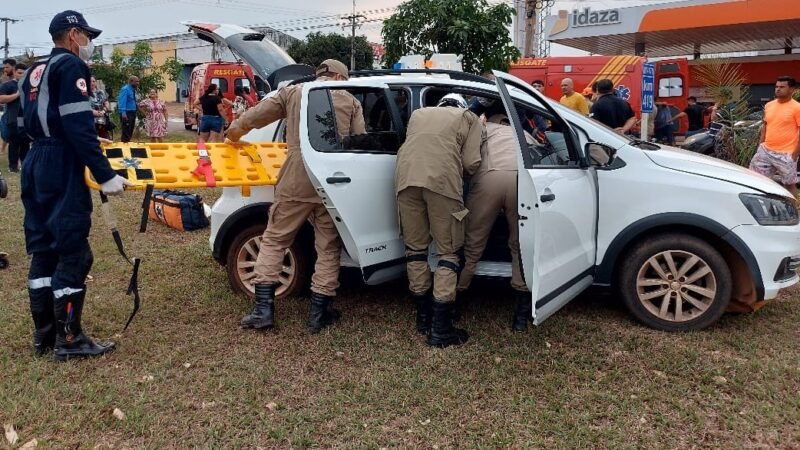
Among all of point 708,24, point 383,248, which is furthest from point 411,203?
point 708,24

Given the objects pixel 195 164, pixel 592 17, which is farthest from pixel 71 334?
pixel 592 17

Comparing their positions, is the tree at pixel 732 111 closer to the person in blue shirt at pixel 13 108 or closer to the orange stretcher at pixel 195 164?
the orange stretcher at pixel 195 164

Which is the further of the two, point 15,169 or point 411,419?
point 15,169

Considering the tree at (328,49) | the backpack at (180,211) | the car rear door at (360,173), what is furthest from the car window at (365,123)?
the tree at (328,49)

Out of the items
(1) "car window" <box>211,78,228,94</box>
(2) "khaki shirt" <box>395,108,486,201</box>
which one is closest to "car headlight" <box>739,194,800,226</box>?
(2) "khaki shirt" <box>395,108,486,201</box>

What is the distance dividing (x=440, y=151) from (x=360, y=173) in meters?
0.54

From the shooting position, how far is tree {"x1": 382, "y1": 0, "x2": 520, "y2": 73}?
938cm

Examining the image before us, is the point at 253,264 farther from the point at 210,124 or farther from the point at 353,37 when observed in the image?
the point at 353,37

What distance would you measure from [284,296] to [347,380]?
1.34 metres

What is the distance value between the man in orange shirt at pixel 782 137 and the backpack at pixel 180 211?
21.5 ft

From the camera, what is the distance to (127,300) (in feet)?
16.1

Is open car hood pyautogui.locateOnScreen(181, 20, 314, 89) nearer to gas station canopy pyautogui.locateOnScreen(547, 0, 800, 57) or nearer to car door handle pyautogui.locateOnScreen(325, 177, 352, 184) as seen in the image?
car door handle pyautogui.locateOnScreen(325, 177, 352, 184)

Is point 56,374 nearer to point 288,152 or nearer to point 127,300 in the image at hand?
point 127,300

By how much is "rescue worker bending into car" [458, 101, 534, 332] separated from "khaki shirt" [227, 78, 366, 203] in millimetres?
857
